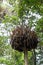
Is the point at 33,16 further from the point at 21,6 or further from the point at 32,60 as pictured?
the point at 32,60

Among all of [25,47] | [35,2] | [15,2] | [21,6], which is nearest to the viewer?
[25,47]

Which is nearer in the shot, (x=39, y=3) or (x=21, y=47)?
(x=21, y=47)

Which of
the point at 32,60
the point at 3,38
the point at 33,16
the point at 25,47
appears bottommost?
the point at 25,47

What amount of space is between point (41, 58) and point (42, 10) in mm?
1138

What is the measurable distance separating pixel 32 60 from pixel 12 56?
15.7 inches

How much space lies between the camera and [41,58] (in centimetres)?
406

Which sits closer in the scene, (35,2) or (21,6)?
(35,2)

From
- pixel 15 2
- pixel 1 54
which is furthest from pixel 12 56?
pixel 15 2

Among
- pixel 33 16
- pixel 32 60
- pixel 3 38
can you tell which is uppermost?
pixel 33 16

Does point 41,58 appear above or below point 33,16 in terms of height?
below

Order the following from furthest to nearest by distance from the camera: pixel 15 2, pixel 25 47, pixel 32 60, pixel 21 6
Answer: pixel 32 60, pixel 15 2, pixel 21 6, pixel 25 47

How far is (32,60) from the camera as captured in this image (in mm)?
3855

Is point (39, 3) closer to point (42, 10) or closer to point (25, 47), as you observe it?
point (42, 10)

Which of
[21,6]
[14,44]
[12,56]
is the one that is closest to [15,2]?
[21,6]
